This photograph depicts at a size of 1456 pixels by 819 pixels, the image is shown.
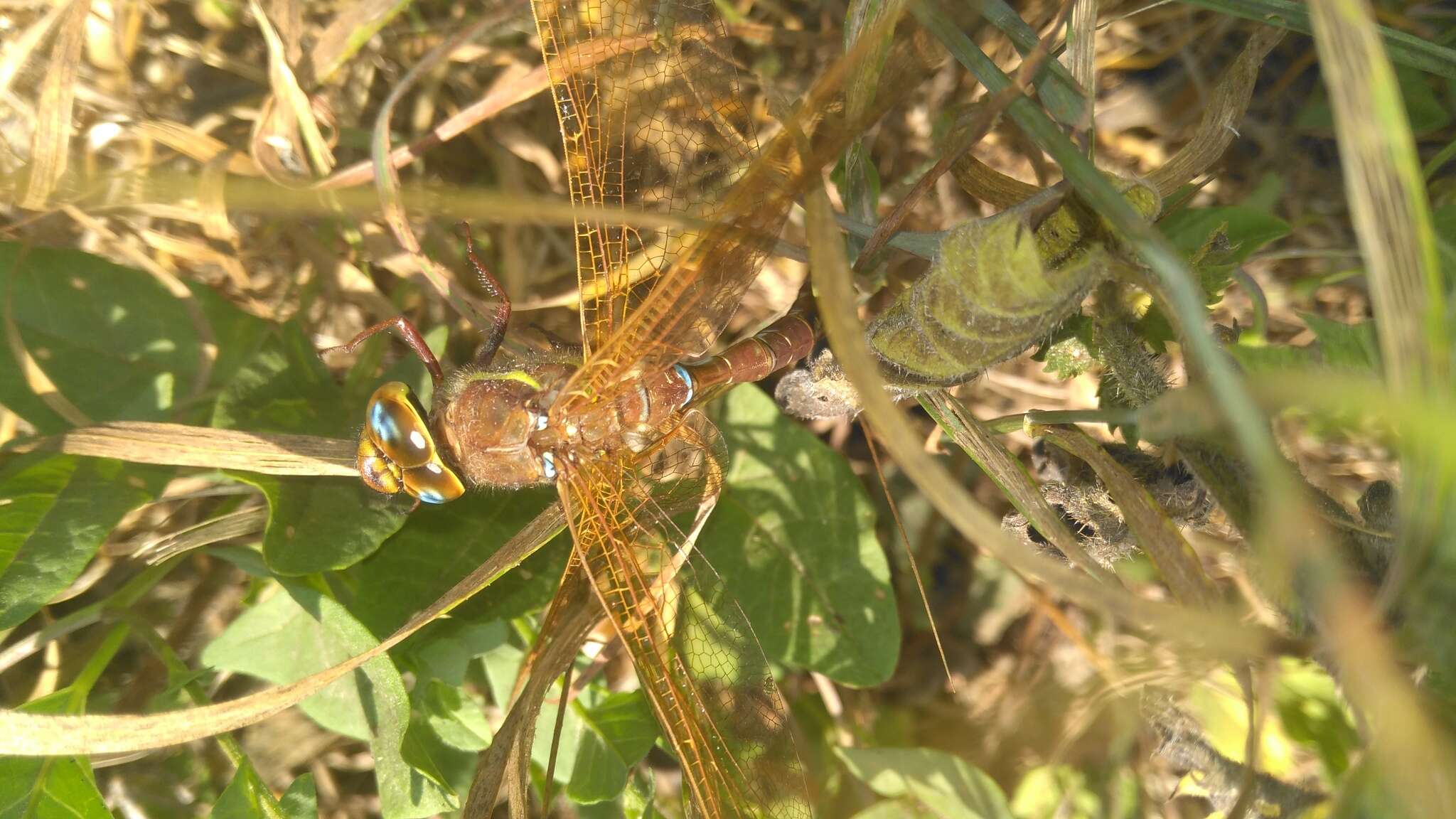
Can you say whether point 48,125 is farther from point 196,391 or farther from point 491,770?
point 491,770

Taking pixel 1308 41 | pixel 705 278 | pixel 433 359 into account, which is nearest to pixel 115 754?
pixel 433 359

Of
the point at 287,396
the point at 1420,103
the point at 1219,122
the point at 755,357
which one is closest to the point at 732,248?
the point at 755,357

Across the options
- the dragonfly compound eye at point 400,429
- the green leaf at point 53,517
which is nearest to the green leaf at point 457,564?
the dragonfly compound eye at point 400,429

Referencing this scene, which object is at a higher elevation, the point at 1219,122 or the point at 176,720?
the point at 1219,122

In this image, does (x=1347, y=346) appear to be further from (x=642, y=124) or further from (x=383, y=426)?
(x=383, y=426)

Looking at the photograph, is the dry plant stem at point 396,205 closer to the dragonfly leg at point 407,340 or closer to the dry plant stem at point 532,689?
the dragonfly leg at point 407,340

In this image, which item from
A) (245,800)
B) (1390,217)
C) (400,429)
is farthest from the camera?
(400,429)

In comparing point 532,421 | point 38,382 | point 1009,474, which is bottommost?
point 38,382
